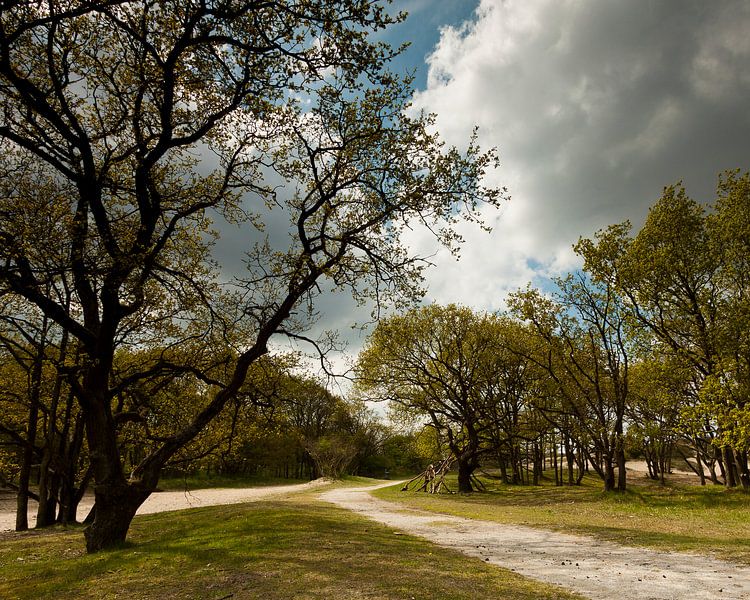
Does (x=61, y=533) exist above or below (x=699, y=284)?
below

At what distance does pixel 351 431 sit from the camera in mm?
70062

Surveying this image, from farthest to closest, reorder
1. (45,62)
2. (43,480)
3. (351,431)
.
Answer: (351,431) → (43,480) → (45,62)

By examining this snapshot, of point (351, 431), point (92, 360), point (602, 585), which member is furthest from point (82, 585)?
point (351, 431)

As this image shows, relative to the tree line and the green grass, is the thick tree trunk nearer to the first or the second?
the tree line

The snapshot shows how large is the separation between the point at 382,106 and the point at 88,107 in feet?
28.1

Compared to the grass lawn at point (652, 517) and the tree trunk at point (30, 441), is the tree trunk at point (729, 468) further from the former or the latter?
the tree trunk at point (30, 441)

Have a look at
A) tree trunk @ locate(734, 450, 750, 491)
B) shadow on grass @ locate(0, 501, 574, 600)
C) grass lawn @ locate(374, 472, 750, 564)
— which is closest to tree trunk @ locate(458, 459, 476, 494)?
grass lawn @ locate(374, 472, 750, 564)

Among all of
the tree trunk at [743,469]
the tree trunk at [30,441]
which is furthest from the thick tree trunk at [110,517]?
the tree trunk at [743,469]

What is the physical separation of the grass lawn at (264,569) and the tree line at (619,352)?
7815 mm

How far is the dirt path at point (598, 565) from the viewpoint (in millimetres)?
6805

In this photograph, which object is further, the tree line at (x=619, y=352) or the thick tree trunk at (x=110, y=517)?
the tree line at (x=619, y=352)

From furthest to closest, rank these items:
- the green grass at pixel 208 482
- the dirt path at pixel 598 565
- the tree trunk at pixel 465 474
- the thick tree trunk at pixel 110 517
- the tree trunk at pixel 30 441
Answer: the green grass at pixel 208 482 < the tree trunk at pixel 465 474 < the tree trunk at pixel 30 441 < the thick tree trunk at pixel 110 517 < the dirt path at pixel 598 565

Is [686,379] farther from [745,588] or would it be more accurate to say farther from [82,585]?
[82,585]

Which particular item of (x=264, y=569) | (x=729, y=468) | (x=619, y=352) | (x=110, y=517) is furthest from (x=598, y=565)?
(x=729, y=468)
